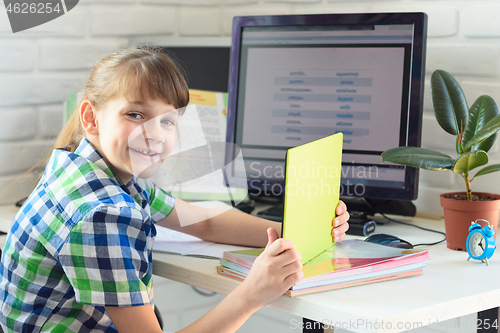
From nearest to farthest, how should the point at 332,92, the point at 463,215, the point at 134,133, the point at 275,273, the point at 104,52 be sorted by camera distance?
the point at 275,273
the point at 134,133
the point at 463,215
the point at 332,92
the point at 104,52

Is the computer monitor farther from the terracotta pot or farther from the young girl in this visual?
the young girl

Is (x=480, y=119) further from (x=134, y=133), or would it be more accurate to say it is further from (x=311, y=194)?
(x=134, y=133)

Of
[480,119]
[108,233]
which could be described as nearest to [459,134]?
[480,119]

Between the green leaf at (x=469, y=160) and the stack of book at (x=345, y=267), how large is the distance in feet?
0.66

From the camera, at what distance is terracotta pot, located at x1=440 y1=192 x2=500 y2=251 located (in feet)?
2.98

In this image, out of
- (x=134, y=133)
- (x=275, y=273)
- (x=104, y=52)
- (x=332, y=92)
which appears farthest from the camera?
(x=104, y=52)

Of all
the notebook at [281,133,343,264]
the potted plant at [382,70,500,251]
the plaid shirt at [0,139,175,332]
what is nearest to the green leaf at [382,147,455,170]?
the potted plant at [382,70,500,251]

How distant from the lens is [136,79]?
0.83 metres

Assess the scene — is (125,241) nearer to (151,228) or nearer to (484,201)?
(151,228)

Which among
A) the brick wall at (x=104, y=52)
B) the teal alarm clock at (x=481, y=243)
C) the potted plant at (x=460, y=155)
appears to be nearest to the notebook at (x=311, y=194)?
the potted plant at (x=460, y=155)

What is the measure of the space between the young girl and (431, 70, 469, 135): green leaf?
27 cm

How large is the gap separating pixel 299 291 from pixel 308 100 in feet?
1.84

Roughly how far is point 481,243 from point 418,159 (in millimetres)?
171

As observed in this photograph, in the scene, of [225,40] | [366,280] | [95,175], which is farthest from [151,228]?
[225,40]
